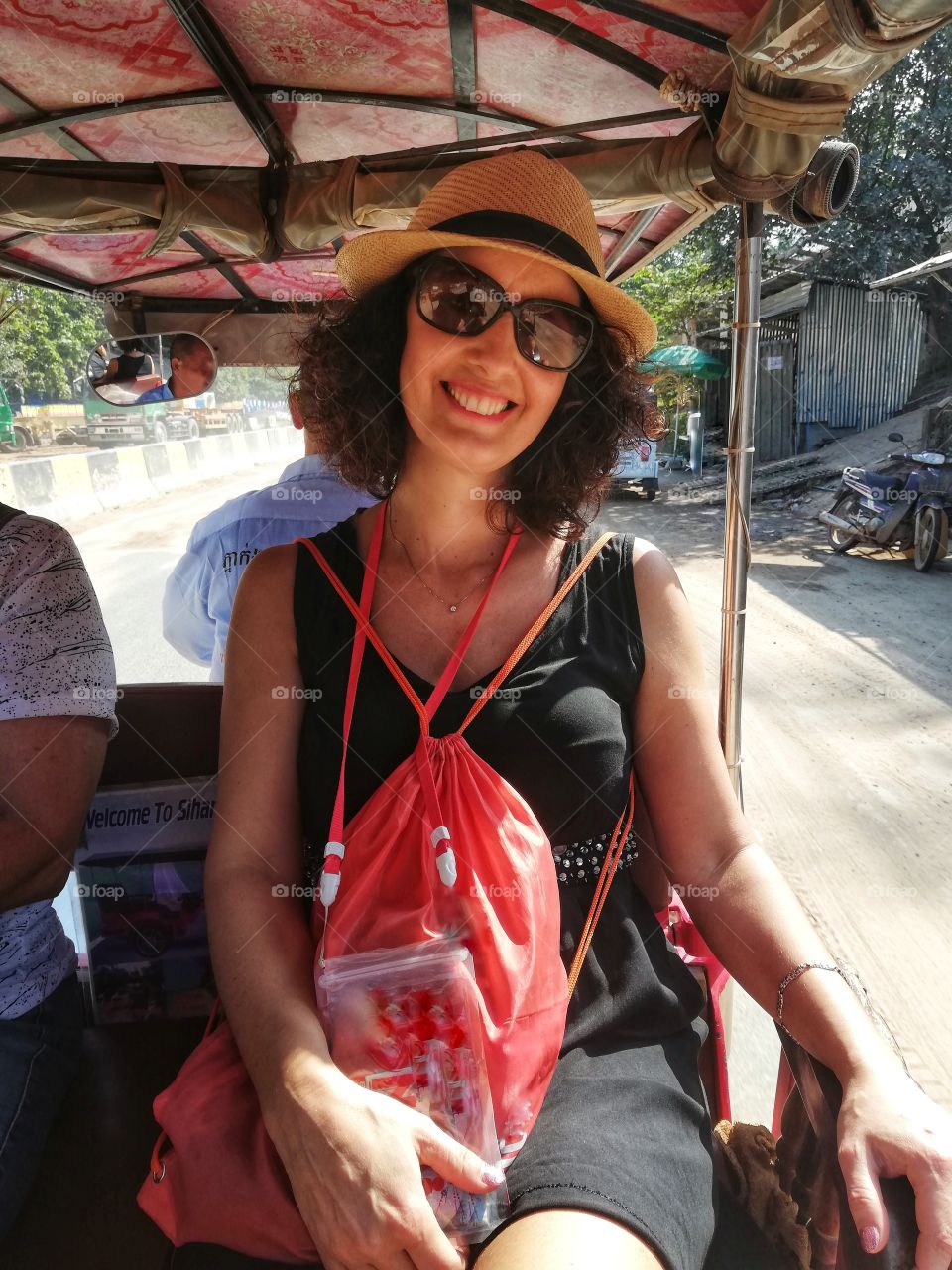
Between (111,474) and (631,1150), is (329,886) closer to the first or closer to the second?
(631,1150)

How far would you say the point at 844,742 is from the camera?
5.79 m

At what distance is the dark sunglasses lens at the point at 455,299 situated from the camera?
1.59 meters

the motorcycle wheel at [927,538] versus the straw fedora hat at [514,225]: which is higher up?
the straw fedora hat at [514,225]

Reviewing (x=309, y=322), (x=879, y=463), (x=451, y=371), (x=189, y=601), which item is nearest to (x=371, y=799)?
(x=451, y=371)

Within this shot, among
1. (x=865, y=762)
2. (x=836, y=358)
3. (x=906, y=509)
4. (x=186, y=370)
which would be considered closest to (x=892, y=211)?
(x=836, y=358)

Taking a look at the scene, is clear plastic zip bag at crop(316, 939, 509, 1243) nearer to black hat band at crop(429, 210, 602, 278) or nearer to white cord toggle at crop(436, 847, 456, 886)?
white cord toggle at crop(436, 847, 456, 886)

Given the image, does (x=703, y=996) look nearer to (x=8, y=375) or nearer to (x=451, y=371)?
(x=451, y=371)

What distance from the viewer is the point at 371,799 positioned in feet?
4.65

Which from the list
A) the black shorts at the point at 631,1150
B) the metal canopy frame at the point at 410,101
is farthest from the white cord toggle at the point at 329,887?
the metal canopy frame at the point at 410,101

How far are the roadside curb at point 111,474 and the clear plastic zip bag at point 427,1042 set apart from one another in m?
9.63

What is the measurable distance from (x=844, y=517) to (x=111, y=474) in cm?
1300

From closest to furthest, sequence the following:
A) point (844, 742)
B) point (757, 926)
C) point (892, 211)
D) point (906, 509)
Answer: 1. point (757, 926)
2. point (844, 742)
3. point (906, 509)
4. point (892, 211)

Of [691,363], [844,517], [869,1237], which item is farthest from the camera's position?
[691,363]

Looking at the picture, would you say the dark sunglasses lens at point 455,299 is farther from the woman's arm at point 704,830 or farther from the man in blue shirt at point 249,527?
the man in blue shirt at point 249,527
